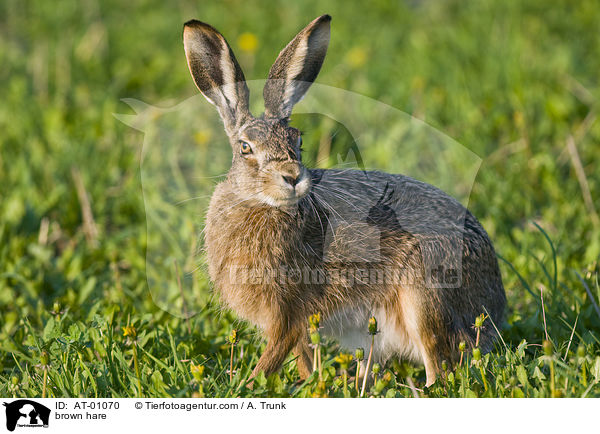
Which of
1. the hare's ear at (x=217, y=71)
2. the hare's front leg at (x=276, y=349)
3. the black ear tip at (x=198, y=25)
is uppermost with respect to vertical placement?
the black ear tip at (x=198, y=25)

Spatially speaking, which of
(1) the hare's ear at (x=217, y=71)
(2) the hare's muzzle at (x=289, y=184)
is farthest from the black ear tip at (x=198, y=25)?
(2) the hare's muzzle at (x=289, y=184)

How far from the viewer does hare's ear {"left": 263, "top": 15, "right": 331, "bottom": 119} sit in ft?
10.8

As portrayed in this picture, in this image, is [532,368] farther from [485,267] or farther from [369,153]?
[369,153]

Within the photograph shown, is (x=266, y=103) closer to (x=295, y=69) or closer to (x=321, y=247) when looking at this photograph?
(x=295, y=69)

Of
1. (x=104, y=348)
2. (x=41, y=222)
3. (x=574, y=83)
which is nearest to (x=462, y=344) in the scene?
(x=104, y=348)

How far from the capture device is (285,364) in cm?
341

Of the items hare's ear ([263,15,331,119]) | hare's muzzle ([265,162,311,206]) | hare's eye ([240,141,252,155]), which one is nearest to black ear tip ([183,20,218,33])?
hare's ear ([263,15,331,119])

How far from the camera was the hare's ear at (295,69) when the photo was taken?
3281 millimetres

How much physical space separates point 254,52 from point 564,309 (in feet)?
14.5

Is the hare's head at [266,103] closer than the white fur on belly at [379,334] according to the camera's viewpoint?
Yes
